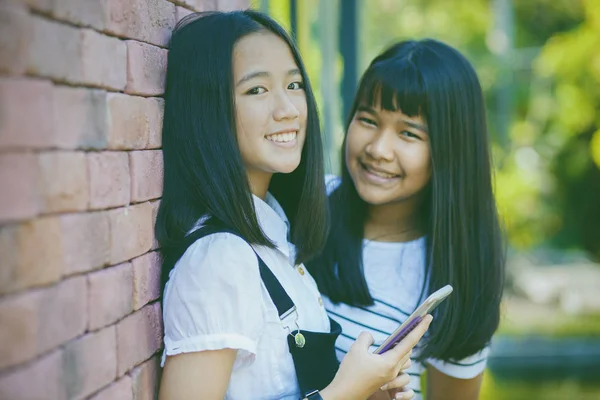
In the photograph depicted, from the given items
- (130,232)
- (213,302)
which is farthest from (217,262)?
(130,232)

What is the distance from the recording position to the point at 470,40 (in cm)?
766

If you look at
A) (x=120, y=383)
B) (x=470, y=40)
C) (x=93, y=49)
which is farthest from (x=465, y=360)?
(x=470, y=40)

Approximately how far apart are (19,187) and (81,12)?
12.6 inches

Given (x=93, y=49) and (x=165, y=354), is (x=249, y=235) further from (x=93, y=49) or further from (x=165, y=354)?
(x=93, y=49)

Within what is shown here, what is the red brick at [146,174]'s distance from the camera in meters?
1.25

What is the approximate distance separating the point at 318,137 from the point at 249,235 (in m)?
0.38

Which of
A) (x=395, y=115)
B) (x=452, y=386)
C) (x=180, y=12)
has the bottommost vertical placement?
(x=452, y=386)

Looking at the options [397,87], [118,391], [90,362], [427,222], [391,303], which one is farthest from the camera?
[427,222]

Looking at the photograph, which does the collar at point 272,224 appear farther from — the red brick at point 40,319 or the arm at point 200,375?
the red brick at point 40,319

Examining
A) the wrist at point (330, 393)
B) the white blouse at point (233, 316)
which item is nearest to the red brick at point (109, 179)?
the white blouse at point (233, 316)

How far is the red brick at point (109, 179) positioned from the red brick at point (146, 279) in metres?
0.15

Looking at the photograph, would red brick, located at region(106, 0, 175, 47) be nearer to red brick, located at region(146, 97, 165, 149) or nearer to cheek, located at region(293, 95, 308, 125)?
red brick, located at region(146, 97, 165, 149)

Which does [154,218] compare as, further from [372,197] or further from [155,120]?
[372,197]

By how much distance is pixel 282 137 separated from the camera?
151cm
